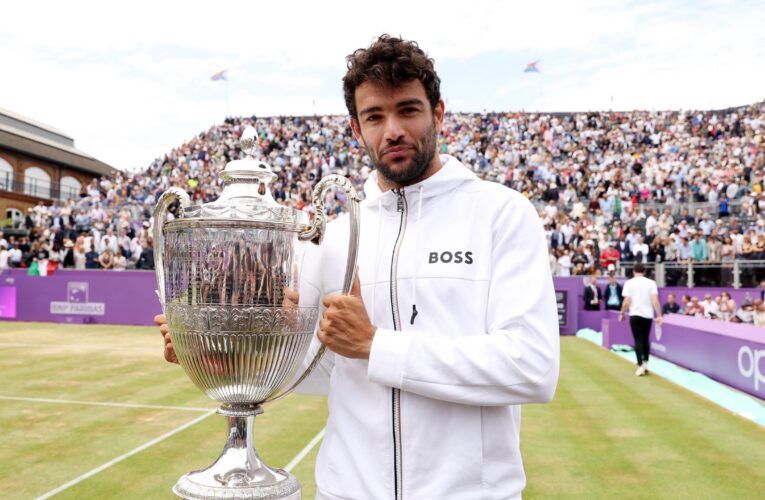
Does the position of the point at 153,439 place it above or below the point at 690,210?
below

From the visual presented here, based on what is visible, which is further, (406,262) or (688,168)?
(688,168)

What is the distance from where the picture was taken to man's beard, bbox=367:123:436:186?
5.67 feet

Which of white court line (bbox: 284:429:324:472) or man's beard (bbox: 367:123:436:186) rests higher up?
man's beard (bbox: 367:123:436:186)

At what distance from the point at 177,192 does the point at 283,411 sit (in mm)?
5637

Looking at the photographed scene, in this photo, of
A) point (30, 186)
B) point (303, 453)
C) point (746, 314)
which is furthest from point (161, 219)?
point (30, 186)

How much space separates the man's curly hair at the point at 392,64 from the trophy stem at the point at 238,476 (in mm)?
876

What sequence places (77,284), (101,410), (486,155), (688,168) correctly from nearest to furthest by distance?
(101,410) → (77,284) → (688,168) → (486,155)

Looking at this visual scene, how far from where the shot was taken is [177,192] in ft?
5.50

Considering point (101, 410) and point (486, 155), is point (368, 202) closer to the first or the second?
point (101, 410)

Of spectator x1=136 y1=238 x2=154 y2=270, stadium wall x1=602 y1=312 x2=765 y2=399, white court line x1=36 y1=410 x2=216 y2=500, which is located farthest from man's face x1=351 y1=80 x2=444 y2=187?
spectator x1=136 y1=238 x2=154 y2=270

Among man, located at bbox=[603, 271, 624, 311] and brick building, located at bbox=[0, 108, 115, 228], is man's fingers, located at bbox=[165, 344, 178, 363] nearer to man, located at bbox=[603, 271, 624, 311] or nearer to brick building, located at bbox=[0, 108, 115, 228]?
man, located at bbox=[603, 271, 624, 311]

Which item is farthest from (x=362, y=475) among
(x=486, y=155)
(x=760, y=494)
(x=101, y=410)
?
(x=486, y=155)

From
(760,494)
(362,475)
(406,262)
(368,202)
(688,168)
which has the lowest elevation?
(760,494)

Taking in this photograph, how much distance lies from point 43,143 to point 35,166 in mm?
3817
